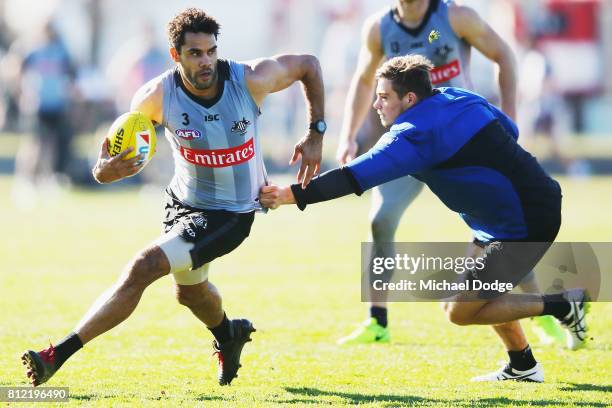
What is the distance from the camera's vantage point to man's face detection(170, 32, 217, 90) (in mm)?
6789

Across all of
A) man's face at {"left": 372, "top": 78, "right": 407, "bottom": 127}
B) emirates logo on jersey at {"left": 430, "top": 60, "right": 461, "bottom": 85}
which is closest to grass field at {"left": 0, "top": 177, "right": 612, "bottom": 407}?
man's face at {"left": 372, "top": 78, "right": 407, "bottom": 127}

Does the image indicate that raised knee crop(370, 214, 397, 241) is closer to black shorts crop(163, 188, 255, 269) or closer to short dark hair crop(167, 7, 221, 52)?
black shorts crop(163, 188, 255, 269)

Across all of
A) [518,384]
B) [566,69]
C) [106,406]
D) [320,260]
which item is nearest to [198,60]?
[106,406]

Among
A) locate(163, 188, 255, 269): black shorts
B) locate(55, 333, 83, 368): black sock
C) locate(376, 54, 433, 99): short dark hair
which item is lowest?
locate(55, 333, 83, 368): black sock

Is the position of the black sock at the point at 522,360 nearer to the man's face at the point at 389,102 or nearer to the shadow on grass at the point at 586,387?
the shadow on grass at the point at 586,387

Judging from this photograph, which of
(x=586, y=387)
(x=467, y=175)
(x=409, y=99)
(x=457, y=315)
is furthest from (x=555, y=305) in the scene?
(x=409, y=99)

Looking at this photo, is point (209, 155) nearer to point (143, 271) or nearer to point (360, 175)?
point (143, 271)

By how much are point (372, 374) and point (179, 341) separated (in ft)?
5.71

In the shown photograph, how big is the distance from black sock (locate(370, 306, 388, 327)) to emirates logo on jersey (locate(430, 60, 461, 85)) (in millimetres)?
1757

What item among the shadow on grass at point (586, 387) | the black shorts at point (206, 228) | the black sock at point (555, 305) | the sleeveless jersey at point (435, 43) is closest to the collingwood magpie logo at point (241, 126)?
the black shorts at point (206, 228)

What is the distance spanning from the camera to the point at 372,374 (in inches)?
289

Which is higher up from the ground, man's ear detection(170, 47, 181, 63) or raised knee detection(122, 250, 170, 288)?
man's ear detection(170, 47, 181, 63)

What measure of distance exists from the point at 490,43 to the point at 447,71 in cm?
38

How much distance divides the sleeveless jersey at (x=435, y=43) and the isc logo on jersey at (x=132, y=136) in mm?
2527
